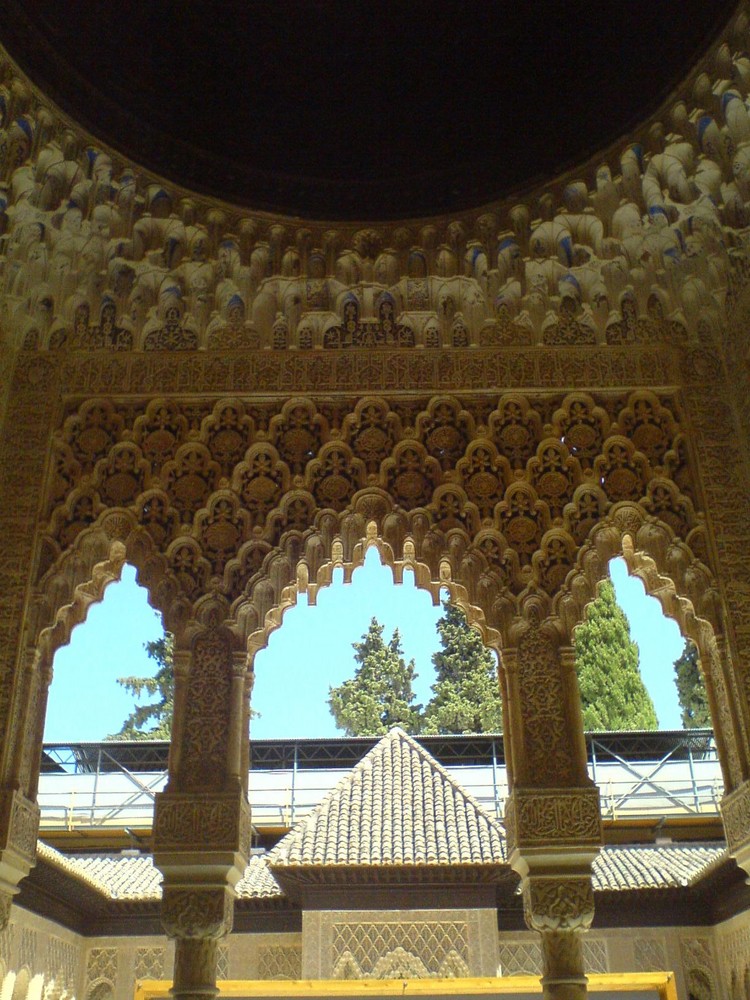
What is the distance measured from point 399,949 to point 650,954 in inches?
122

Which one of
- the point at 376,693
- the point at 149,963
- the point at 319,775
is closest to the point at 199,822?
the point at 149,963

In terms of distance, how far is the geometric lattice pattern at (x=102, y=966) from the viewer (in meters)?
11.9

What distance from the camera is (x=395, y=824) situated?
11500 millimetres

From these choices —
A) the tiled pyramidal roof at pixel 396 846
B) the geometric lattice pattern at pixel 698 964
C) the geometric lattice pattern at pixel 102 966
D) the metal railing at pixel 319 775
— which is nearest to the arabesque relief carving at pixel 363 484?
the tiled pyramidal roof at pixel 396 846

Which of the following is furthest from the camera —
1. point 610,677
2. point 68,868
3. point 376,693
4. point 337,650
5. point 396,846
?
point 337,650

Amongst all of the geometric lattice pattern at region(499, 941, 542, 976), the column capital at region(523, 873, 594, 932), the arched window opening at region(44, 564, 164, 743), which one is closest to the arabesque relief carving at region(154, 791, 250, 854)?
the column capital at region(523, 873, 594, 932)

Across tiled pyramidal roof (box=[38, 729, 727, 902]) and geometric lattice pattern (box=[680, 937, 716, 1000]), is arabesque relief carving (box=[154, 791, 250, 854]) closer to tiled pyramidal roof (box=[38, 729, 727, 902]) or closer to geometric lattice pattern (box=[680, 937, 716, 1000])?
tiled pyramidal roof (box=[38, 729, 727, 902])

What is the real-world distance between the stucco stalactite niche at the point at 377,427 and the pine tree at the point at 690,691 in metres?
14.5

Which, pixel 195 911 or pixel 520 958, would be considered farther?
pixel 520 958

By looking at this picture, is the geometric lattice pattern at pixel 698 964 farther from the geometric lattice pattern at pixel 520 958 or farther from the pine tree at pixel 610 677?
the pine tree at pixel 610 677

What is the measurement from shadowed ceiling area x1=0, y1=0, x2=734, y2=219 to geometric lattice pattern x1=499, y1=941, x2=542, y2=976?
8.94m

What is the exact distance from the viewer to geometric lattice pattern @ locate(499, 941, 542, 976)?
11422 mm

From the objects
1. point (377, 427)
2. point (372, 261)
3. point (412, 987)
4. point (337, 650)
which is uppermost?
point (337, 650)

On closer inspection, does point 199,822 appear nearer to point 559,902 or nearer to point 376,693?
point 559,902
